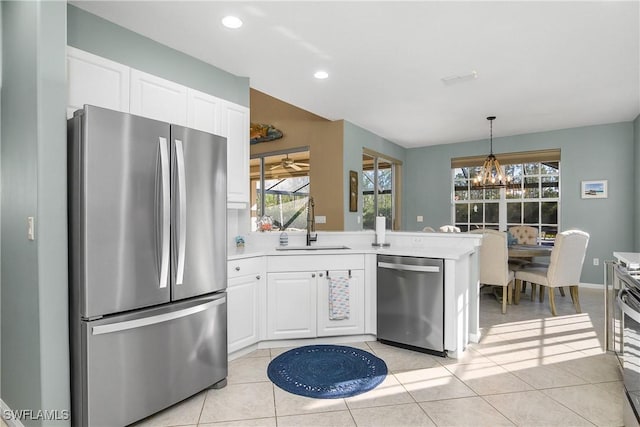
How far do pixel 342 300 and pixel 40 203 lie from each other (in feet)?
7.37

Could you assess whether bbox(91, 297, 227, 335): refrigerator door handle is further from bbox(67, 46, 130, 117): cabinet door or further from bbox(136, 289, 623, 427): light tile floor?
bbox(67, 46, 130, 117): cabinet door

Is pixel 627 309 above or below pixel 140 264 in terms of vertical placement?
below

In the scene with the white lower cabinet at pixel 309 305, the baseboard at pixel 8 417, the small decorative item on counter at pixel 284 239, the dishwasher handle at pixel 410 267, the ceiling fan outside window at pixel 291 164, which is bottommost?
the baseboard at pixel 8 417

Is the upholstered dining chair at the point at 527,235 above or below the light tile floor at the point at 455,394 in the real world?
above

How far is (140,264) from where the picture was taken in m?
1.95

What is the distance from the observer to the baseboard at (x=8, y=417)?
1.94m

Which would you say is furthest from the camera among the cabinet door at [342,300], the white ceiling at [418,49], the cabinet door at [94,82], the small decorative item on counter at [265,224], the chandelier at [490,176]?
the chandelier at [490,176]

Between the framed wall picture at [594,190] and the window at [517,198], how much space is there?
390mm

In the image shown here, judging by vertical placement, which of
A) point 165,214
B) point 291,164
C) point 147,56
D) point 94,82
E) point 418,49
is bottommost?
point 165,214

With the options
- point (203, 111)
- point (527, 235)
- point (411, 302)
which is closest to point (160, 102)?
point (203, 111)

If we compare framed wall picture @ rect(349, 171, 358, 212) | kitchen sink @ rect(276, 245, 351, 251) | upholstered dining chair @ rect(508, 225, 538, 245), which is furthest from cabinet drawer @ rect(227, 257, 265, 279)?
upholstered dining chair @ rect(508, 225, 538, 245)

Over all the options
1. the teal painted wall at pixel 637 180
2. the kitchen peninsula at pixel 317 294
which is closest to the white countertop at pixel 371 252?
the kitchen peninsula at pixel 317 294

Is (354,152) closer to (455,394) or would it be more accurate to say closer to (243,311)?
(243,311)

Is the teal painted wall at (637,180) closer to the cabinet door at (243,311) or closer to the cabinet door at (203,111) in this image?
the cabinet door at (243,311)
